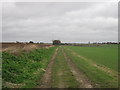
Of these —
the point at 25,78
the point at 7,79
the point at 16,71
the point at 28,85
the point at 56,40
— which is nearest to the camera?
the point at 28,85

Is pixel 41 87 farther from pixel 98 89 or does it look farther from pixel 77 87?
pixel 98 89

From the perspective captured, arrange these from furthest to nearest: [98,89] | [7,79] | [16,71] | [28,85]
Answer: [16,71] < [7,79] < [28,85] < [98,89]

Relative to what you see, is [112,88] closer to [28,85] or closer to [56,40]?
[28,85]

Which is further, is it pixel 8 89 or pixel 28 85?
pixel 28 85

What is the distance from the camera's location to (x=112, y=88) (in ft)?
32.1

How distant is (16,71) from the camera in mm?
13445

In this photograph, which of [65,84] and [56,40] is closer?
[65,84]

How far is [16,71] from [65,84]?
469 centimetres

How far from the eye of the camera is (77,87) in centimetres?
976

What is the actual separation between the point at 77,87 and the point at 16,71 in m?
5.55

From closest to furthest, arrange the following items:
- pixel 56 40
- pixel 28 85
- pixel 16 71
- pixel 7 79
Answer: pixel 28 85
pixel 7 79
pixel 16 71
pixel 56 40

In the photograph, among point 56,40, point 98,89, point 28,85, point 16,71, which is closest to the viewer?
point 98,89

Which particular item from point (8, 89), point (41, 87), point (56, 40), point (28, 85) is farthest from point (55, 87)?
point (56, 40)

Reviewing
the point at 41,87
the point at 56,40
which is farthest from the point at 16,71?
the point at 56,40
